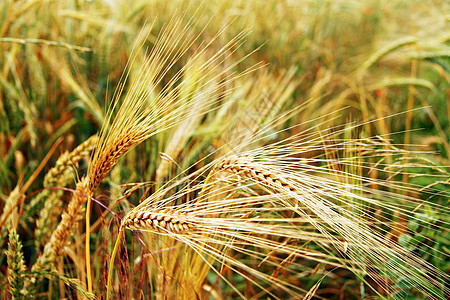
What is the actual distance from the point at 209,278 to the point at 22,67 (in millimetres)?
1411

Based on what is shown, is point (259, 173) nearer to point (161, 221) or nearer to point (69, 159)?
point (161, 221)

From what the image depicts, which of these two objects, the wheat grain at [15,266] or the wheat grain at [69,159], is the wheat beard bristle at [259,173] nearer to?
the wheat grain at [69,159]

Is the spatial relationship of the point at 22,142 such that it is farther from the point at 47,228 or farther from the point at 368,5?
the point at 368,5

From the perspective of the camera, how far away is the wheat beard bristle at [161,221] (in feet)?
2.11

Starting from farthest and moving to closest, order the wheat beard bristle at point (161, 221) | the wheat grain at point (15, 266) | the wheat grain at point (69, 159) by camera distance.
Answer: the wheat grain at point (69, 159) → the wheat grain at point (15, 266) → the wheat beard bristle at point (161, 221)

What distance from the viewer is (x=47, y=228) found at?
3.45 ft

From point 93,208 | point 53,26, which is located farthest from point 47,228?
→ point 53,26

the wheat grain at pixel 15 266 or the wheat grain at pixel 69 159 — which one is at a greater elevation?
the wheat grain at pixel 69 159

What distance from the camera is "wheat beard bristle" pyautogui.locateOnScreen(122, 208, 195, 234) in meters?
0.64

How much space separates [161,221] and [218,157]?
0.33m

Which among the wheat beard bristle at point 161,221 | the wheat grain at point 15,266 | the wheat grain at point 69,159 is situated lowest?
the wheat grain at point 15,266

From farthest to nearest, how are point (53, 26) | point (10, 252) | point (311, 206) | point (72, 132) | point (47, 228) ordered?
1. point (53, 26)
2. point (72, 132)
3. point (47, 228)
4. point (10, 252)
5. point (311, 206)

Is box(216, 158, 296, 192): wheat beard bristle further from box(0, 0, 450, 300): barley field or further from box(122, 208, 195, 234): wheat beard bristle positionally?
box(122, 208, 195, 234): wheat beard bristle

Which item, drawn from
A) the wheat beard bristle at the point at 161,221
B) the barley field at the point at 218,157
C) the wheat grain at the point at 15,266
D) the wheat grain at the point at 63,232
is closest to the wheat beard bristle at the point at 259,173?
the barley field at the point at 218,157
